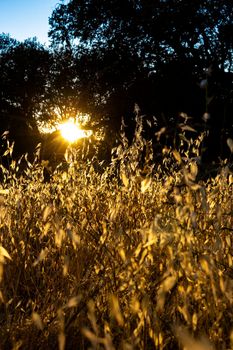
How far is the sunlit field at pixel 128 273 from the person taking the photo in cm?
114

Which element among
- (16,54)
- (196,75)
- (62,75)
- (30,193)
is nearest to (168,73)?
(196,75)

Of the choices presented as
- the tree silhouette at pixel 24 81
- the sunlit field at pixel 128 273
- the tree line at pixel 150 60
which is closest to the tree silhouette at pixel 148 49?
the tree line at pixel 150 60

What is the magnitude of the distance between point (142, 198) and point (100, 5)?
52.2 ft

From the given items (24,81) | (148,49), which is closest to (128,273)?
(148,49)

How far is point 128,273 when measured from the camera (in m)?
1.27

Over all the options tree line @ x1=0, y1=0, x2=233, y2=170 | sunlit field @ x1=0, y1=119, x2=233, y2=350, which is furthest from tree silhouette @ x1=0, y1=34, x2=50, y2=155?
sunlit field @ x1=0, y1=119, x2=233, y2=350

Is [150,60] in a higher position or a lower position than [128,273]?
higher

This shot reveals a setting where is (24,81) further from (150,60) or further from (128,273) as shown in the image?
(128,273)

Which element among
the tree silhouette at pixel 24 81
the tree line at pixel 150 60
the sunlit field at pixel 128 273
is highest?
the tree silhouette at pixel 24 81

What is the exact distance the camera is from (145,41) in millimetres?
16234

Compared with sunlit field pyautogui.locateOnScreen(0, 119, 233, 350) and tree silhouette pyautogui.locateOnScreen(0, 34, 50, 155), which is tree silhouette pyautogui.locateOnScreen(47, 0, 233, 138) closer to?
tree silhouette pyautogui.locateOnScreen(0, 34, 50, 155)

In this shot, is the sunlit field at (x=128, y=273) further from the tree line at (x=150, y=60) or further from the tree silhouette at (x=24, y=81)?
the tree silhouette at (x=24, y=81)

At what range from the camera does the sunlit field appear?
114cm

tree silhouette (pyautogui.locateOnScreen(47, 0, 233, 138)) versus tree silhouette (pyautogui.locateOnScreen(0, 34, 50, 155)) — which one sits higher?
tree silhouette (pyautogui.locateOnScreen(0, 34, 50, 155))
